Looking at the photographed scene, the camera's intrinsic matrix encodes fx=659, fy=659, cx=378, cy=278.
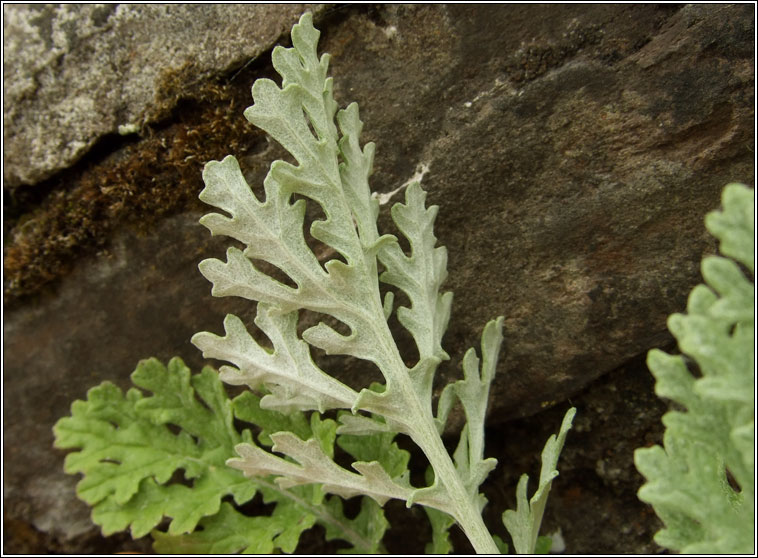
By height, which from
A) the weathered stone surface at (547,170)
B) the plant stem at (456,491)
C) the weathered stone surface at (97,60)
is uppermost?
the weathered stone surface at (97,60)

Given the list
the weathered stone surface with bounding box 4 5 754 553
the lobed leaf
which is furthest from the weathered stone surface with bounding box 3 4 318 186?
the lobed leaf

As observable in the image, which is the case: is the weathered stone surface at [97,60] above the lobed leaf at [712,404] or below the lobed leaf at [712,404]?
above

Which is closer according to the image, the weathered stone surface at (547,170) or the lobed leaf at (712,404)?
the lobed leaf at (712,404)

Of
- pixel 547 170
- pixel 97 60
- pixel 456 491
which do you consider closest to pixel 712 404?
pixel 456 491

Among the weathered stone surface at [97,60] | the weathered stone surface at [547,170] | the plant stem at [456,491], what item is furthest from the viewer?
the weathered stone surface at [97,60]

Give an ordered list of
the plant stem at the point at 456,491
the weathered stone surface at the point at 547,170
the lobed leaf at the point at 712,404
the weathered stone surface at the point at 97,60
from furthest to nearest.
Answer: the weathered stone surface at the point at 97,60
the weathered stone surface at the point at 547,170
the plant stem at the point at 456,491
the lobed leaf at the point at 712,404

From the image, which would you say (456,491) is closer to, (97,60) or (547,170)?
(547,170)

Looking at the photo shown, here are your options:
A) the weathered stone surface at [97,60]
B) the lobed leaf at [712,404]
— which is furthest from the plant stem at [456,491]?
the weathered stone surface at [97,60]

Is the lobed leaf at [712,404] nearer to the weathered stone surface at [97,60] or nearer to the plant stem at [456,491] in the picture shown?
the plant stem at [456,491]
